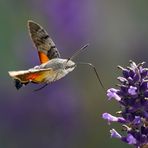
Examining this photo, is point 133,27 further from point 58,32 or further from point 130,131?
point 130,131

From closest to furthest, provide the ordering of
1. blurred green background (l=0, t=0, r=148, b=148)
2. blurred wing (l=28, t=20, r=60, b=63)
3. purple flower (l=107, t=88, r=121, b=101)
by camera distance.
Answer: purple flower (l=107, t=88, r=121, b=101), blurred wing (l=28, t=20, r=60, b=63), blurred green background (l=0, t=0, r=148, b=148)

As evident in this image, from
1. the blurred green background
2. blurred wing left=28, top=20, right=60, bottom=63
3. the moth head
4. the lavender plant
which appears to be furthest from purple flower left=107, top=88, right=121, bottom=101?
the blurred green background

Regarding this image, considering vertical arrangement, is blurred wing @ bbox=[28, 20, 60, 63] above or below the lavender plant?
above

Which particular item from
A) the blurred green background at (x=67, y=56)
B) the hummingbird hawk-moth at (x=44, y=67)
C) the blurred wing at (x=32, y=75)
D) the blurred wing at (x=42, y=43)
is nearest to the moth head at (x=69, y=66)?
the hummingbird hawk-moth at (x=44, y=67)

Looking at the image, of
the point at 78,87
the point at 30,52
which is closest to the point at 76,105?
the point at 78,87

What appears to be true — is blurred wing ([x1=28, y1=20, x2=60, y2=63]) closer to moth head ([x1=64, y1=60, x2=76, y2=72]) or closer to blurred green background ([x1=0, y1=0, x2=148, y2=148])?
moth head ([x1=64, y1=60, x2=76, y2=72])

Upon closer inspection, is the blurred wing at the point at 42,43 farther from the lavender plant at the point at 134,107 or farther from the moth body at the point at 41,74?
the lavender plant at the point at 134,107

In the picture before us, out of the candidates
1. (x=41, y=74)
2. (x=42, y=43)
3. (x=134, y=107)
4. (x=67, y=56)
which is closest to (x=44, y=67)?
(x=41, y=74)
